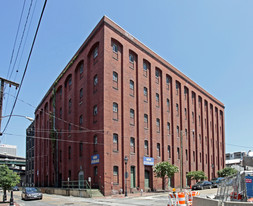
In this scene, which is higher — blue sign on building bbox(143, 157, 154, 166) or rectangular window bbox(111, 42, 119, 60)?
rectangular window bbox(111, 42, 119, 60)

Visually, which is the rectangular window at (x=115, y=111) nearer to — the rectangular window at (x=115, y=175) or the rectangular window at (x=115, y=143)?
the rectangular window at (x=115, y=143)

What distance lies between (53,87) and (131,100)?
21.1 m

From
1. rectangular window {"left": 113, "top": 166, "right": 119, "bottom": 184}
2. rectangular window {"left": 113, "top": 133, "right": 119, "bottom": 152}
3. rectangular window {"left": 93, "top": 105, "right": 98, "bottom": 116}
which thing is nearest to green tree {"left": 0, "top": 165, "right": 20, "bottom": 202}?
rectangular window {"left": 113, "top": 166, "right": 119, "bottom": 184}

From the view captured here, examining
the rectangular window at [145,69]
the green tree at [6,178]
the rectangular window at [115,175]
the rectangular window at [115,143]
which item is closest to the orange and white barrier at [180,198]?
the green tree at [6,178]

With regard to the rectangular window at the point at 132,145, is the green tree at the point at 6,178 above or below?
below

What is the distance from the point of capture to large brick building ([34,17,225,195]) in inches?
1379

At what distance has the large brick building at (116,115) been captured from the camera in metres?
35.0

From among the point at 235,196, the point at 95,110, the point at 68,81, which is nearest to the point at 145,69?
the point at 95,110

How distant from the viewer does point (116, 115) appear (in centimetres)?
3609

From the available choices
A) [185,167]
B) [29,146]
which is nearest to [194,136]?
[185,167]

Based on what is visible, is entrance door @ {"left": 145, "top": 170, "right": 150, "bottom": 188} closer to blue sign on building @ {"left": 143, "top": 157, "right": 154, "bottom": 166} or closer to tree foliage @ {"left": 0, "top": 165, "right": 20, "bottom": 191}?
blue sign on building @ {"left": 143, "top": 157, "right": 154, "bottom": 166}

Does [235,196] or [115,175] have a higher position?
[235,196]

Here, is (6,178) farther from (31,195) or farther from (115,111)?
(115,111)

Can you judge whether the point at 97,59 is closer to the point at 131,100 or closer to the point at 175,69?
the point at 131,100
